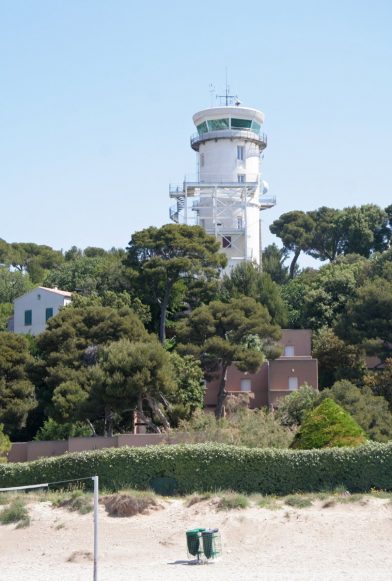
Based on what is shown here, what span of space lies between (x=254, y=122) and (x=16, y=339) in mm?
26989

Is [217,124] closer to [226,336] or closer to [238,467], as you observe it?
[226,336]

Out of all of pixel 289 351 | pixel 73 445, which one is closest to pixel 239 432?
pixel 73 445

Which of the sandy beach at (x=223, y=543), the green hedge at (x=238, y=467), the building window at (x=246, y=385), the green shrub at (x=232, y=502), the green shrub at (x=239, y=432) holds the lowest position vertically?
the sandy beach at (x=223, y=543)

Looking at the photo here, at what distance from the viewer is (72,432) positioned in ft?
157

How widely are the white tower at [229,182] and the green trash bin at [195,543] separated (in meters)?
39.7

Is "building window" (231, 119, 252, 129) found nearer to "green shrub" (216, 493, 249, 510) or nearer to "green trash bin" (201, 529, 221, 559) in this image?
"green shrub" (216, 493, 249, 510)

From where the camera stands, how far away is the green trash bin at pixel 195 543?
27859 millimetres

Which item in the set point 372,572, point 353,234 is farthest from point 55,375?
point 353,234

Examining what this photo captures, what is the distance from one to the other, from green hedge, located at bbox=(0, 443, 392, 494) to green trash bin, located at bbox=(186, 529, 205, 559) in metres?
5.98

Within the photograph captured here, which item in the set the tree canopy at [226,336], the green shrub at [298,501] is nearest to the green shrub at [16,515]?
the green shrub at [298,501]

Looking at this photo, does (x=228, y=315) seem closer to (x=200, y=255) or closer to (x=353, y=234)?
(x=200, y=255)

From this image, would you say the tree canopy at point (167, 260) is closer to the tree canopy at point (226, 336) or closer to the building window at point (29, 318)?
the tree canopy at point (226, 336)

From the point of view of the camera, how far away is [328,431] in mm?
35375

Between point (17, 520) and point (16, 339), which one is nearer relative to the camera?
point (17, 520)
